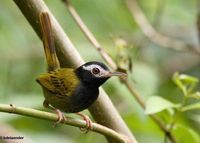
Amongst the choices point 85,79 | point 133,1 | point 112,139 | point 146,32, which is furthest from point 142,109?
point 133,1

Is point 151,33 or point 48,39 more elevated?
point 48,39

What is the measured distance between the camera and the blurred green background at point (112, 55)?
418 cm

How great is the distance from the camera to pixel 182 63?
20.6 ft

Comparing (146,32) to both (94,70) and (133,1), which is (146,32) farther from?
(94,70)

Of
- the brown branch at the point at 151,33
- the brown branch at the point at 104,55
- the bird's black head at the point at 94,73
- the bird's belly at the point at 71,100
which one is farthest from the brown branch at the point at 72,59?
the brown branch at the point at 151,33

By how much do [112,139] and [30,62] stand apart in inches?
100

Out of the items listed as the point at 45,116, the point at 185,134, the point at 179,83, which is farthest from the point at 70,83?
the point at 45,116

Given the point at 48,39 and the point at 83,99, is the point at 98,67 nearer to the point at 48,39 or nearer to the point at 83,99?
the point at 83,99

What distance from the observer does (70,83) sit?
3795 mm

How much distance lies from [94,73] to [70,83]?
18cm

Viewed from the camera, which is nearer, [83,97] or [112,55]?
[83,97]

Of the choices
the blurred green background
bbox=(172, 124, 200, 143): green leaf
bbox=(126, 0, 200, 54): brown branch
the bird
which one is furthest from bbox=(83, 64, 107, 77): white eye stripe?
bbox=(126, 0, 200, 54): brown branch

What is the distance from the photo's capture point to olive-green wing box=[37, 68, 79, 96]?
3.70m

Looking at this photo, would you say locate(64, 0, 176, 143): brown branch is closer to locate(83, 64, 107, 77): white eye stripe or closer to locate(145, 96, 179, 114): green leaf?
locate(83, 64, 107, 77): white eye stripe
